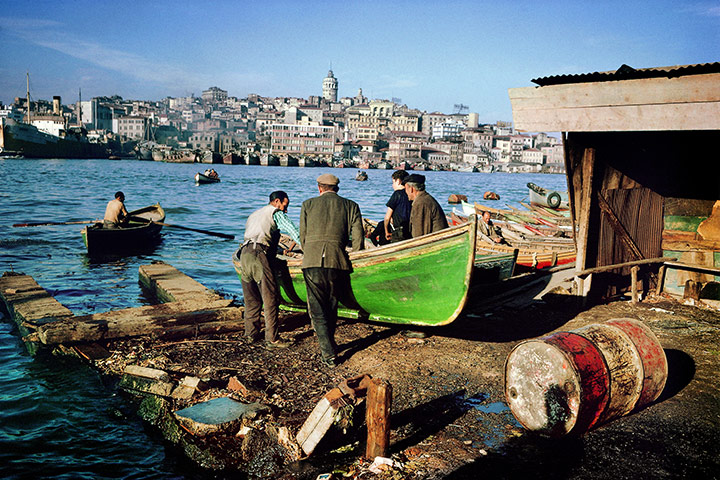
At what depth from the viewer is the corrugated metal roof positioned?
5.85m

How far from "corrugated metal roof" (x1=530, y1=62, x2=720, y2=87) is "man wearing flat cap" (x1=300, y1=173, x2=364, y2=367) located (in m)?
3.23

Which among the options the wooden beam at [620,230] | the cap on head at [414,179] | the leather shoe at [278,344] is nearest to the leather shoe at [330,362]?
the leather shoe at [278,344]

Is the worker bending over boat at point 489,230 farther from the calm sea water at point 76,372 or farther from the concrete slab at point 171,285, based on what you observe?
the concrete slab at point 171,285

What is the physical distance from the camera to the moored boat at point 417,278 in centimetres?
614

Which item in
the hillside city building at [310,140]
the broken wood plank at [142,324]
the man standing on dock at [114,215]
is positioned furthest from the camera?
the hillside city building at [310,140]

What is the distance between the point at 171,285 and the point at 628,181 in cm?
877

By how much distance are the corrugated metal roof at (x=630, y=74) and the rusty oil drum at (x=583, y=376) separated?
302 cm

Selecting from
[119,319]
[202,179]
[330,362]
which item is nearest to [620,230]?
[330,362]

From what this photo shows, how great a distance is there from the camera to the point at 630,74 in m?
6.39

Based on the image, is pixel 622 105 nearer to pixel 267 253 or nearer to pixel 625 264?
pixel 625 264

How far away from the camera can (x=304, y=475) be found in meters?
4.37

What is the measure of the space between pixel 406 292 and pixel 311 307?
4.03 feet

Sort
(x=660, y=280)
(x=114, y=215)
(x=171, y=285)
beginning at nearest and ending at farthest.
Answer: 1. (x=660, y=280)
2. (x=171, y=285)
3. (x=114, y=215)

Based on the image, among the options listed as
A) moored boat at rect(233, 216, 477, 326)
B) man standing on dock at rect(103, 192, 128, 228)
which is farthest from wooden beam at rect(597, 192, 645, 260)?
man standing on dock at rect(103, 192, 128, 228)
